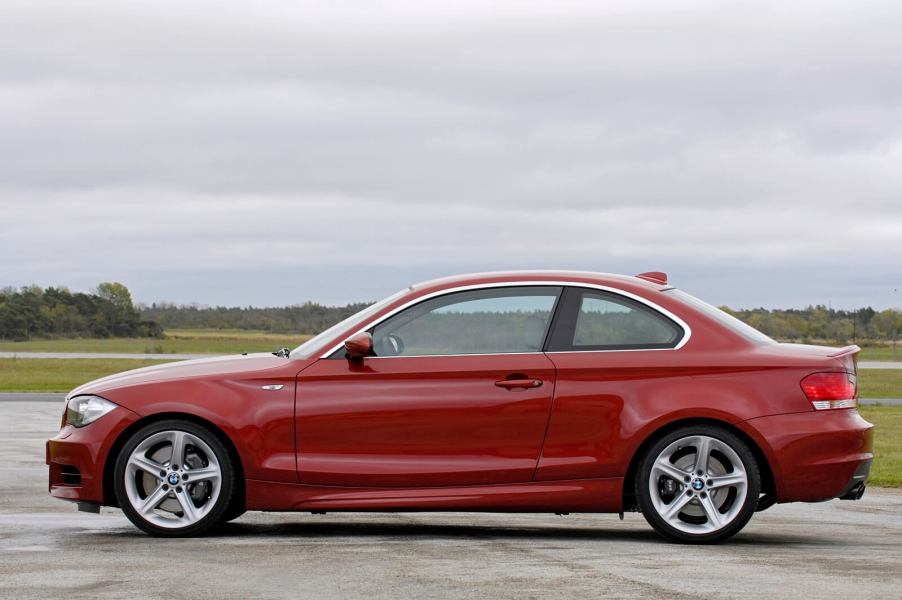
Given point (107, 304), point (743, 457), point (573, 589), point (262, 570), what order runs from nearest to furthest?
point (573, 589)
point (262, 570)
point (743, 457)
point (107, 304)

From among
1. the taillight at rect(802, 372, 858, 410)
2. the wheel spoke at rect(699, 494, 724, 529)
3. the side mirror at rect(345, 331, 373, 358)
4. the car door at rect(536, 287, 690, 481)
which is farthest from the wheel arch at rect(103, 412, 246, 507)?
the taillight at rect(802, 372, 858, 410)

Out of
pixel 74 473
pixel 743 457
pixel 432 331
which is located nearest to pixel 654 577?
pixel 743 457

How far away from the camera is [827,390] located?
8297 millimetres

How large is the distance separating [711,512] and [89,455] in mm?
3814

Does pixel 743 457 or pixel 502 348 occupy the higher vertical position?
pixel 502 348

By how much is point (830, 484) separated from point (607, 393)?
4.72 feet

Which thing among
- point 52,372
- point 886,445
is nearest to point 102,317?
point 52,372

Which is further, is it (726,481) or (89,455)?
(89,455)

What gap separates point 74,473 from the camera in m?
8.55

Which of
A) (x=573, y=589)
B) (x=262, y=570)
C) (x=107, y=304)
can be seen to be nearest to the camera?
(x=573, y=589)

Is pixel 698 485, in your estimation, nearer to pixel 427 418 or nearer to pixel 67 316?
pixel 427 418

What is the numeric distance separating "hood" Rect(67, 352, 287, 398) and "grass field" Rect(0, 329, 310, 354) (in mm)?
70860

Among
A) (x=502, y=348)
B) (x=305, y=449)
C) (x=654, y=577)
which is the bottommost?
(x=654, y=577)

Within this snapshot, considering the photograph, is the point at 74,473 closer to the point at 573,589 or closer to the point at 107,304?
the point at 573,589
